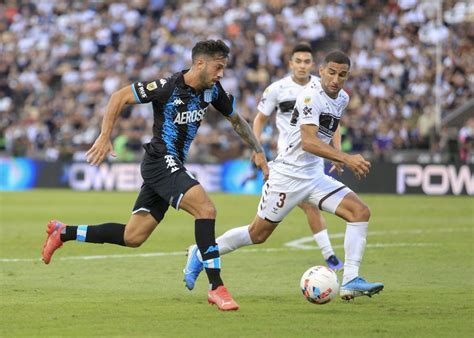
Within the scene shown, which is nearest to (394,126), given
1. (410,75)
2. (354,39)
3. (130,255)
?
(410,75)

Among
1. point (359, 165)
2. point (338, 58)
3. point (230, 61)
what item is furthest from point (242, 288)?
point (230, 61)

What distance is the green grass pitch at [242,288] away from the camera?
792cm

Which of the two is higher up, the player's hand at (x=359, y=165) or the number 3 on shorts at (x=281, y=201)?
the player's hand at (x=359, y=165)

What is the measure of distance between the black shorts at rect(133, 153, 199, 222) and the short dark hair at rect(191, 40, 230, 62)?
998mm

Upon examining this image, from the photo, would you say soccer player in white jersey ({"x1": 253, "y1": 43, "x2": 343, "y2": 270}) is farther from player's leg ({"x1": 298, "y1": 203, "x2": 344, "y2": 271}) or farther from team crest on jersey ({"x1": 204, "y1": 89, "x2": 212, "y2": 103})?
team crest on jersey ({"x1": 204, "y1": 89, "x2": 212, "y2": 103})

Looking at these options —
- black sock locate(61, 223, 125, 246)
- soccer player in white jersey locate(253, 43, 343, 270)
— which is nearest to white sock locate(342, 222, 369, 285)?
black sock locate(61, 223, 125, 246)

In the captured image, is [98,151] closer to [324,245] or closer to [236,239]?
[236,239]

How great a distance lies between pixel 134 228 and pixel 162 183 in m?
0.69

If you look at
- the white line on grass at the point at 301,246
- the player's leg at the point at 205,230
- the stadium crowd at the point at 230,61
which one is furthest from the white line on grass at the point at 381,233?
the stadium crowd at the point at 230,61

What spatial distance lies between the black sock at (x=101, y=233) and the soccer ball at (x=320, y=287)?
1909mm

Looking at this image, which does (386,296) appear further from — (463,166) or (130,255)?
(463,166)

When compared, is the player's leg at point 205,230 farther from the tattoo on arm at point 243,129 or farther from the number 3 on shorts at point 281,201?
the number 3 on shorts at point 281,201

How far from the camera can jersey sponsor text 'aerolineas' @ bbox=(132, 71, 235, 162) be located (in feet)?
30.6

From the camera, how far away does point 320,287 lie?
908cm
